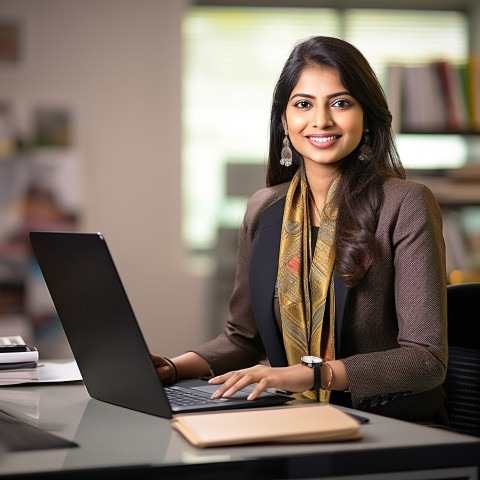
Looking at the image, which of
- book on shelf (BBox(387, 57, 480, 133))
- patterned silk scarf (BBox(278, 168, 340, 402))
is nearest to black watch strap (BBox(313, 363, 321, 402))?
patterned silk scarf (BBox(278, 168, 340, 402))

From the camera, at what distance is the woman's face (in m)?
1.80

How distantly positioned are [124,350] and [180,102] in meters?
3.43

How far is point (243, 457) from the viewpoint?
978 millimetres

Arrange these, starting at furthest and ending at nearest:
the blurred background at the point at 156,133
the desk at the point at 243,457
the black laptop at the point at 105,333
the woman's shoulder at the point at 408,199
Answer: the blurred background at the point at 156,133 → the woman's shoulder at the point at 408,199 → the black laptop at the point at 105,333 → the desk at the point at 243,457

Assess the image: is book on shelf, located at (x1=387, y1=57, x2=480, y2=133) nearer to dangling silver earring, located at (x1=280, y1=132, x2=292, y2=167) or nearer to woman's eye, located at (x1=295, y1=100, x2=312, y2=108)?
dangling silver earring, located at (x1=280, y1=132, x2=292, y2=167)

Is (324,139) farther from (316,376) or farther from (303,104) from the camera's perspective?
(316,376)

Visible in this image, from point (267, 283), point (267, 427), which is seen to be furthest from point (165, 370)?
point (267, 427)

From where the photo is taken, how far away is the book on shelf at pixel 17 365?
5.15 ft

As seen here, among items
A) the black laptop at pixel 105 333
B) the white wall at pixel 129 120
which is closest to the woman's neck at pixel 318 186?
the black laptop at pixel 105 333

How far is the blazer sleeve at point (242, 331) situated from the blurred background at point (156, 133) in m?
2.30

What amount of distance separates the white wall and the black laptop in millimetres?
3089

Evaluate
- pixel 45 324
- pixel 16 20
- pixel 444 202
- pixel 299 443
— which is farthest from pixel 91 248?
pixel 16 20

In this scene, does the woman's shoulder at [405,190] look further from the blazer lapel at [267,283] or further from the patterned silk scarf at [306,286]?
the blazer lapel at [267,283]

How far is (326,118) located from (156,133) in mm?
2830
